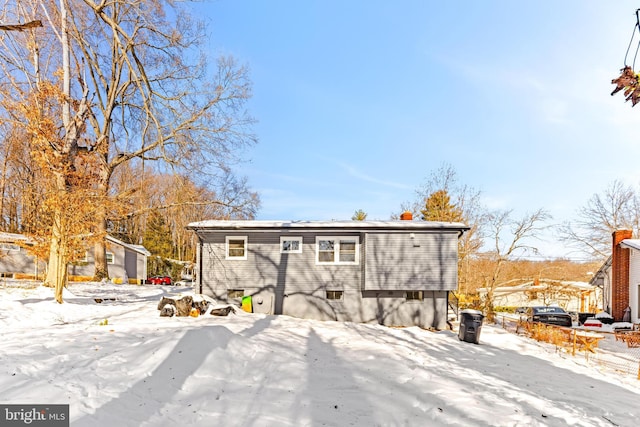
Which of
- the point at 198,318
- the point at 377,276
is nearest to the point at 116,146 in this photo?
the point at 198,318

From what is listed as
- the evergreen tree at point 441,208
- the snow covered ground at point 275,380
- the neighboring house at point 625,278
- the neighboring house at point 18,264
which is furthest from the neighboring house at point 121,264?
the neighboring house at point 625,278

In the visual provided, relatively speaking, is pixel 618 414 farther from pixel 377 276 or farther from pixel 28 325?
pixel 28 325

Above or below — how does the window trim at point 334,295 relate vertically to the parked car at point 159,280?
above

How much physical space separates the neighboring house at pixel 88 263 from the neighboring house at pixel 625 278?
30377 millimetres

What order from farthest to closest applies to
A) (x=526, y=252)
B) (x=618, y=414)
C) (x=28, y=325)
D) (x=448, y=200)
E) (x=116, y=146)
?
(x=448, y=200) < (x=526, y=252) < (x=116, y=146) < (x=28, y=325) < (x=618, y=414)

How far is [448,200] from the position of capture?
94.5ft

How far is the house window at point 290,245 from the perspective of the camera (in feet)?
49.6

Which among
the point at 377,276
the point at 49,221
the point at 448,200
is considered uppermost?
the point at 448,200

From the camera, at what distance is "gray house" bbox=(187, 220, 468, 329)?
47.6 feet

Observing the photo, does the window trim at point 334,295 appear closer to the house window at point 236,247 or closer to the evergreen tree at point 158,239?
the house window at point 236,247

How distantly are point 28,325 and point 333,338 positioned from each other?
8184 millimetres

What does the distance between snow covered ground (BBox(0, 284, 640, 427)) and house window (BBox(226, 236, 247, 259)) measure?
503 centimetres

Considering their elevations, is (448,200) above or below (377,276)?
above

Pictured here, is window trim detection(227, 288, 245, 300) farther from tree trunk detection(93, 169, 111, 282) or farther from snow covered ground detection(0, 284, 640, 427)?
tree trunk detection(93, 169, 111, 282)
